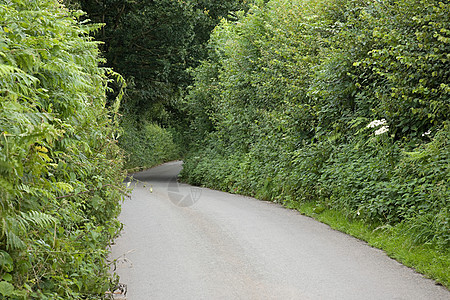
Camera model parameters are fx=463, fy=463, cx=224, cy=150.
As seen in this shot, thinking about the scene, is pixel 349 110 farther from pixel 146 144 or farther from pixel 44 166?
pixel 146 144

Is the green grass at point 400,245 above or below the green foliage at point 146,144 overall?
below

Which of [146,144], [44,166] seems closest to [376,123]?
[44,166]

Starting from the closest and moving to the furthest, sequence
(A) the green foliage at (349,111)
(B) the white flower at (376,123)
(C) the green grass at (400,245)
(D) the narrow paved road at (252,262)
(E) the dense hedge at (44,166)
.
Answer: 1. (E) the dense hedge at (44,166)
2. (D) the narrow paved road at (252,262)
3. (C) the green grass at (400,245)
4. (A) the green foliage at (349,111)
5. (B) the white flower at (376,123)

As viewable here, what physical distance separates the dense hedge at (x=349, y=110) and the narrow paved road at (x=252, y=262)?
1220 mm

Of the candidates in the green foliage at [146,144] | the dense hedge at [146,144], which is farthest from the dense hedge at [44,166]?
the green foliage at [146,144]

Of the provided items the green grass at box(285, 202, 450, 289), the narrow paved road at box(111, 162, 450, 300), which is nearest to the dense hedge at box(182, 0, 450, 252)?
the green grass at box(285, 202, 450, 289)

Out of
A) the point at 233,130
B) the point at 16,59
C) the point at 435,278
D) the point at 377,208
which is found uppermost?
the point at 233,130

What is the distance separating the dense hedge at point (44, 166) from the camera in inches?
142

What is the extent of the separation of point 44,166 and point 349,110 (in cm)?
953

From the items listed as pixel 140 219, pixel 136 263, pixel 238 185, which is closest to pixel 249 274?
pixel 136 263

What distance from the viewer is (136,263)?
7465 mm

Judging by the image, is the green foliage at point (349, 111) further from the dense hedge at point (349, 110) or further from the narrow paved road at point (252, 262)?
the narrow paved road at point (252, 262)

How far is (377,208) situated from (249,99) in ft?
37.8

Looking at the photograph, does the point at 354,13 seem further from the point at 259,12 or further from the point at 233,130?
the point at 233,130
